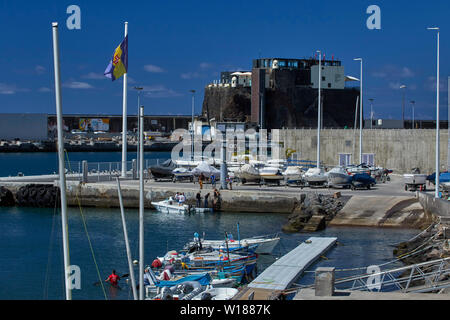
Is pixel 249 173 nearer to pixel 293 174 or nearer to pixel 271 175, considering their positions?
pixel 271 175

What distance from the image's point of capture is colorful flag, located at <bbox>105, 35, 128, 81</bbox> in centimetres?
3534

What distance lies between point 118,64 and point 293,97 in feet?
256

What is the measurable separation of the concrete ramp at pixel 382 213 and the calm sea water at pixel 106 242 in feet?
3.14

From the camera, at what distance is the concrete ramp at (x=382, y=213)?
32125mm

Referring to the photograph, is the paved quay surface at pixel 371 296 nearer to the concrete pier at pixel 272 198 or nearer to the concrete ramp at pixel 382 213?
the concrete pier at pixel 272 198

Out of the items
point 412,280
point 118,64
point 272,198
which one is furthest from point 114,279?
point 272,198

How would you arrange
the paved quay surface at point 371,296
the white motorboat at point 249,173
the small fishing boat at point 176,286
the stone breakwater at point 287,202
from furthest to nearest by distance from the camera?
the white motorboat at point 249,173 < the stone breakwater at point 287,202 < the small fishing boat at point 176,286 < the paved quay surface at point 371,296

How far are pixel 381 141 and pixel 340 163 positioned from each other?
403 cm

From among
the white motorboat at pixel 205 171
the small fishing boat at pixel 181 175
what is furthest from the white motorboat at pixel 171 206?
the small fishing boat at pixel 181 175

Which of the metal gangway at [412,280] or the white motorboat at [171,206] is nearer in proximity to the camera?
the metal gangway at [412,280]

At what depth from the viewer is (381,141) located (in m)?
51.8

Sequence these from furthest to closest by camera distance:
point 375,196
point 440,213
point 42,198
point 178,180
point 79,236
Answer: point 178,180, point 42,198, point 375,196, point 79,236, point 440,213
